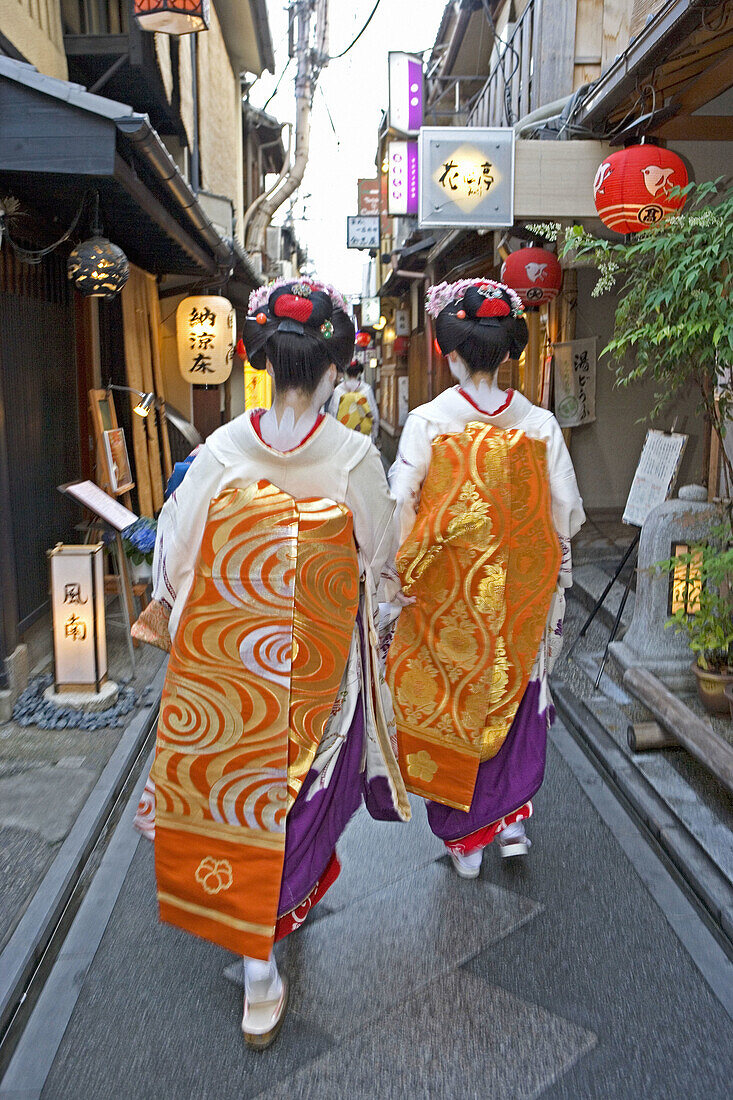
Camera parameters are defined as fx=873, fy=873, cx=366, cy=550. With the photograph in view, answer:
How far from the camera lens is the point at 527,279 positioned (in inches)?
387

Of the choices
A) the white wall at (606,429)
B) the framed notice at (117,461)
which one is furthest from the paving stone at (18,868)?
the white wall at (606,429)

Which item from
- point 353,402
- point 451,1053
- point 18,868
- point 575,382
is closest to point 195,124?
point 353,402

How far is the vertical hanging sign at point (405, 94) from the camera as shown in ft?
55.5

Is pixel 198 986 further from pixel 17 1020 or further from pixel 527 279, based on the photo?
pixel 527 279

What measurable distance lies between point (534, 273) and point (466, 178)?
188 centimetres

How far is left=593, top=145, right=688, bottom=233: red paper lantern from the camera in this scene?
20.2 ft

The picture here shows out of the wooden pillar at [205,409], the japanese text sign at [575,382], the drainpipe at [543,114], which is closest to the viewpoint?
the drainpipe at [543,114]

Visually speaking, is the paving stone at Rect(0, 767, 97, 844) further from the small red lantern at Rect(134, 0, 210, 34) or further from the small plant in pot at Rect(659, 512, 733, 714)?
the small red lantern at Rect(134, 0, 210, 34)

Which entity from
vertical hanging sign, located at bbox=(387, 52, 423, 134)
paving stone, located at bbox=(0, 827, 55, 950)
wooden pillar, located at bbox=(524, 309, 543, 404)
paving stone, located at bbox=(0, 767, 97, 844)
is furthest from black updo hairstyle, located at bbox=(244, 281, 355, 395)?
vertical hanging sign, located at bbox=(387, 52, 423, 134)

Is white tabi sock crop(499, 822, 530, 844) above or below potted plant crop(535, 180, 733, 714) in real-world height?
below

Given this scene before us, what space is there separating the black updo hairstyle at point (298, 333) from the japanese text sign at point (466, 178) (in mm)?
5798

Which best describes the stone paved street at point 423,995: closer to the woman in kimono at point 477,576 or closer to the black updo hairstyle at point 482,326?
the woman in kimono at point 477,576

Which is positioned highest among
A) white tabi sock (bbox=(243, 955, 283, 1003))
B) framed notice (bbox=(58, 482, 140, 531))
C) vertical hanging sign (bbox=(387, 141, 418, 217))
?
vertical hanging sign (bbox=(387, 141, 418, 217))

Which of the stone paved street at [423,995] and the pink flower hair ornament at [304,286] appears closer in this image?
the stone paved street at [423,995]
